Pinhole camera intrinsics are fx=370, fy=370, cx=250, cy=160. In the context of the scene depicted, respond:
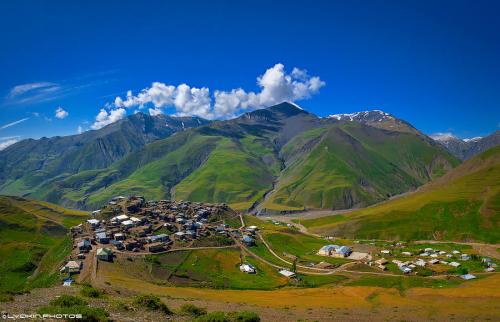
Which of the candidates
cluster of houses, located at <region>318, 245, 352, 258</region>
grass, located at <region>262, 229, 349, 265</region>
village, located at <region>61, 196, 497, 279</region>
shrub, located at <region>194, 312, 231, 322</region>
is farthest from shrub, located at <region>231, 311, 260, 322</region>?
cluster of houses, located at <region>318, 245, 352, 258</region>

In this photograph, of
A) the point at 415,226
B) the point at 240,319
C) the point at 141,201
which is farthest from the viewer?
the point at 415,226

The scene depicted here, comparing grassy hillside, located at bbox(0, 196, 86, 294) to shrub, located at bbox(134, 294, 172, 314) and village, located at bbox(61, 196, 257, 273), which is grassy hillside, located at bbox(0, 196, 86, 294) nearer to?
village, located at bbox(61, 196, 257, 273)

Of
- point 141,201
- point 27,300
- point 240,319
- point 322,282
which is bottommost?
point 322,282

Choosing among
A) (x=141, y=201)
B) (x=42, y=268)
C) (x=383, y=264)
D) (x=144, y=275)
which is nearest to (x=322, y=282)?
(x=383, y=264)

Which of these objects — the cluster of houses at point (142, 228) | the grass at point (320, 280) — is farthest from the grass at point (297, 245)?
the cluster of houses at point (142, 228)

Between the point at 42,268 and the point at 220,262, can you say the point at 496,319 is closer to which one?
the point at 220,262

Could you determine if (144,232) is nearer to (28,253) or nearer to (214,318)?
(28,253)
